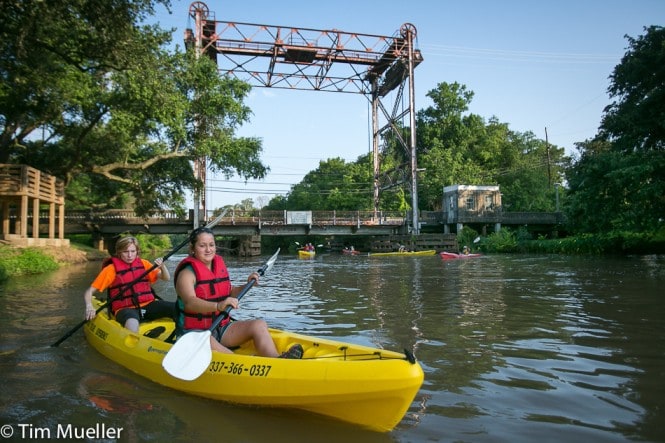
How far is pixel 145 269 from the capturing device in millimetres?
6531

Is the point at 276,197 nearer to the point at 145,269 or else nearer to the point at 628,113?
the point at 628,113

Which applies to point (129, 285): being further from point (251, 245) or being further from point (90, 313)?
point (251, 245)

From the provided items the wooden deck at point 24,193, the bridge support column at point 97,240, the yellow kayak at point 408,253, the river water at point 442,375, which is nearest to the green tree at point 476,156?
the yellow kayak at point 408,253

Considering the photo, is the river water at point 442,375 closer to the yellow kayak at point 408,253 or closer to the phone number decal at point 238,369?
the phone number decal at point 238,369

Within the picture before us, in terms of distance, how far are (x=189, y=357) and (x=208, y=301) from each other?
0.64 meters

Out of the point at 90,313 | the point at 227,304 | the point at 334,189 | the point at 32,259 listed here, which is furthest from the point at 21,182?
the point at 334,189

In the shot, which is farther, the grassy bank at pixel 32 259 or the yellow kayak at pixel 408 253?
the yellow kayak at pixel 408 253

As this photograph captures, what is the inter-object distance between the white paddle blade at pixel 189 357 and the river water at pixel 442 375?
38 cm

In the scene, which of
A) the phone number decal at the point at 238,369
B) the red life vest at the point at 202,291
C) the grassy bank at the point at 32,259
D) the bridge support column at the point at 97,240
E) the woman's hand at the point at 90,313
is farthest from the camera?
the bridge support column at the point at 97,240

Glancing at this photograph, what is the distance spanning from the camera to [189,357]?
4121 mm

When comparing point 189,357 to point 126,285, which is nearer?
point 189,357

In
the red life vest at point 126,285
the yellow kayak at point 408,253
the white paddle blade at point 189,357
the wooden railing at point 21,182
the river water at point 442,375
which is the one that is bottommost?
the river water at point 442,375

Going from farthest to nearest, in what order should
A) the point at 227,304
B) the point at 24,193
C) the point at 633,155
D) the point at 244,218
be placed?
the point at 244,218, the point at 633,155, the point at 24,193, the point at 227,304

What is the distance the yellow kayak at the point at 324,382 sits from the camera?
137 inches
